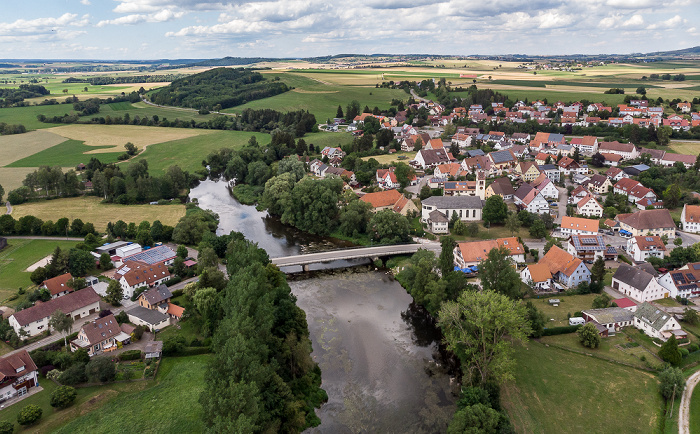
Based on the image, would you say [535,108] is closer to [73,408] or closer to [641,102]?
[641,102]

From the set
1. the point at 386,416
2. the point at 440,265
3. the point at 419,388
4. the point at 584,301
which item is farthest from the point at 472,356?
the point at 584,301

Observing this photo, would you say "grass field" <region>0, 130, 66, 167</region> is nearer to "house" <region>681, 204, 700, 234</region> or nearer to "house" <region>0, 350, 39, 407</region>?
"house" <region>0, 350, 39, 407</region>

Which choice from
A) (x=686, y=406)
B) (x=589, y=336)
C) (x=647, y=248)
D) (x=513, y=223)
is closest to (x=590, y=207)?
(x=647, y=248)

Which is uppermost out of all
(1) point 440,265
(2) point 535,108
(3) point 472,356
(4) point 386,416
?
(2) point 535,108

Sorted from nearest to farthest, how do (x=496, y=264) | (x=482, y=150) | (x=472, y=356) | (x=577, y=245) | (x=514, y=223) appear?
(x=472, y=356) < (x=496, y=264) < (x=577, y=245) < (x=514, y=223) < (x=482, y=150)

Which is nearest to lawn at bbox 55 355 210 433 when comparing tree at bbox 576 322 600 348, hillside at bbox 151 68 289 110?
tree at bbox 576 322 600 348

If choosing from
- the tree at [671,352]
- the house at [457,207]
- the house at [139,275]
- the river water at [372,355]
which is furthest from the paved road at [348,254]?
the tree at [671,352]

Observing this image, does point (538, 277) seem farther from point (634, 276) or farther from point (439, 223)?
point (439, 223)
